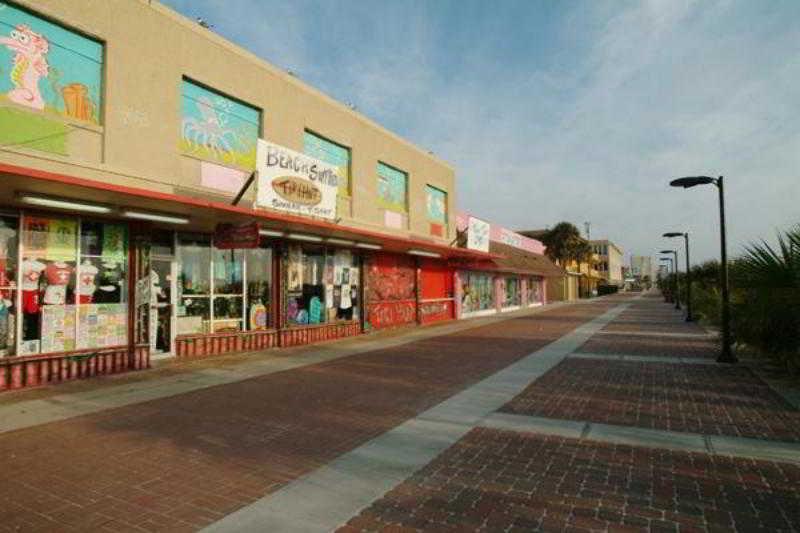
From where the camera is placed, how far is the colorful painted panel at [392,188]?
20250 mm

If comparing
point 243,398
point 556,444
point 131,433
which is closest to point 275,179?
point 243,398

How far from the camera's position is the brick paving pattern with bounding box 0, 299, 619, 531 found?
4359mm

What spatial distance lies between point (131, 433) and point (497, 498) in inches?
181

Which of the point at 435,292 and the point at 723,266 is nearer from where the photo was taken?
the point at 723,266

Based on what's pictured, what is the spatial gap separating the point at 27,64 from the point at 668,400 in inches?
486

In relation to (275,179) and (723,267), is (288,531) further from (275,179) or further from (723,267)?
(723,267)

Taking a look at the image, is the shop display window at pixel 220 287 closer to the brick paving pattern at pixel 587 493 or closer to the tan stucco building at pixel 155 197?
the tan stucco building at pixel 155 197

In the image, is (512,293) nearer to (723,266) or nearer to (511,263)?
(511,263)

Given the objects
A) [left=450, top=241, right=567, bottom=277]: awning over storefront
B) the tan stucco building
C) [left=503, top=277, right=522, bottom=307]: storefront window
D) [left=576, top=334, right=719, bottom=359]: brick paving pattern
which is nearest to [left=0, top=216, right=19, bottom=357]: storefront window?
the tan stucco building

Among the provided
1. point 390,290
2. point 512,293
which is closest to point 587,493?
point 390,290

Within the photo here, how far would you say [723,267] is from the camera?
1202 centimetres

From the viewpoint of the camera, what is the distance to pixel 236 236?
1192 cm

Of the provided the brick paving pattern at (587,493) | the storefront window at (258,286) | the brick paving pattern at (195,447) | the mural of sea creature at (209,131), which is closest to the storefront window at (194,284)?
the storefront window at (258,286)

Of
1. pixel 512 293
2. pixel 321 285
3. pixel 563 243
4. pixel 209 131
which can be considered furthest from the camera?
pixel 563 243
